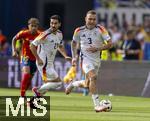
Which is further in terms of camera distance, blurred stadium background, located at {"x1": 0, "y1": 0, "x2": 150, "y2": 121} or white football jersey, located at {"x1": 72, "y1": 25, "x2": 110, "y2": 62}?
blurred stadium background, located at {"x1": 0, "y1": 0, "x2": 150, "y2": 121}

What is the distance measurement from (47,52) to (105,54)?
8066 mm

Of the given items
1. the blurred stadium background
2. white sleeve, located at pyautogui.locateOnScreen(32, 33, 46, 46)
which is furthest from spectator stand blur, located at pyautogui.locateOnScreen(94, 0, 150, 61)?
white sleeve, located at pyautogui.locateOnScreen(32, 33, 46, 46)

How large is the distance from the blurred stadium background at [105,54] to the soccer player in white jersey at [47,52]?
0.58 metres

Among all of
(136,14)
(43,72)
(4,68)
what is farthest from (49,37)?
(136,14)

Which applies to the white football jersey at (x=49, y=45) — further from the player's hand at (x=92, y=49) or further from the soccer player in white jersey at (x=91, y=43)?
the player's hand at (x=92, y=49)

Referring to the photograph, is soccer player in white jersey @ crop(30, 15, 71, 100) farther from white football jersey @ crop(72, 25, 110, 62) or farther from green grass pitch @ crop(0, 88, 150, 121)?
white football jersey @ crop(72, 25, 110, 62)

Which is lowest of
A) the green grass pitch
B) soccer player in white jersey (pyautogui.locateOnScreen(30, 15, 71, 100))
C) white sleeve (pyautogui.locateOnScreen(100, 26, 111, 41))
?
the green grass pitch

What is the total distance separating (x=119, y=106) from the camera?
20.4 metres

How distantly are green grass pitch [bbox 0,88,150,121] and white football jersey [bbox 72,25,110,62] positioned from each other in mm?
1206

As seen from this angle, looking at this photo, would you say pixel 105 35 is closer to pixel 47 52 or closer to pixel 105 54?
pixel 47 52

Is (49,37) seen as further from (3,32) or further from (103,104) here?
(3,32)

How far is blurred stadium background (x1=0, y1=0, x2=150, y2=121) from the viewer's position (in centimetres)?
2008

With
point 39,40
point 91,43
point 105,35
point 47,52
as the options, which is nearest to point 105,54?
point 47,52

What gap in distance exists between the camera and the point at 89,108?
19.5m
